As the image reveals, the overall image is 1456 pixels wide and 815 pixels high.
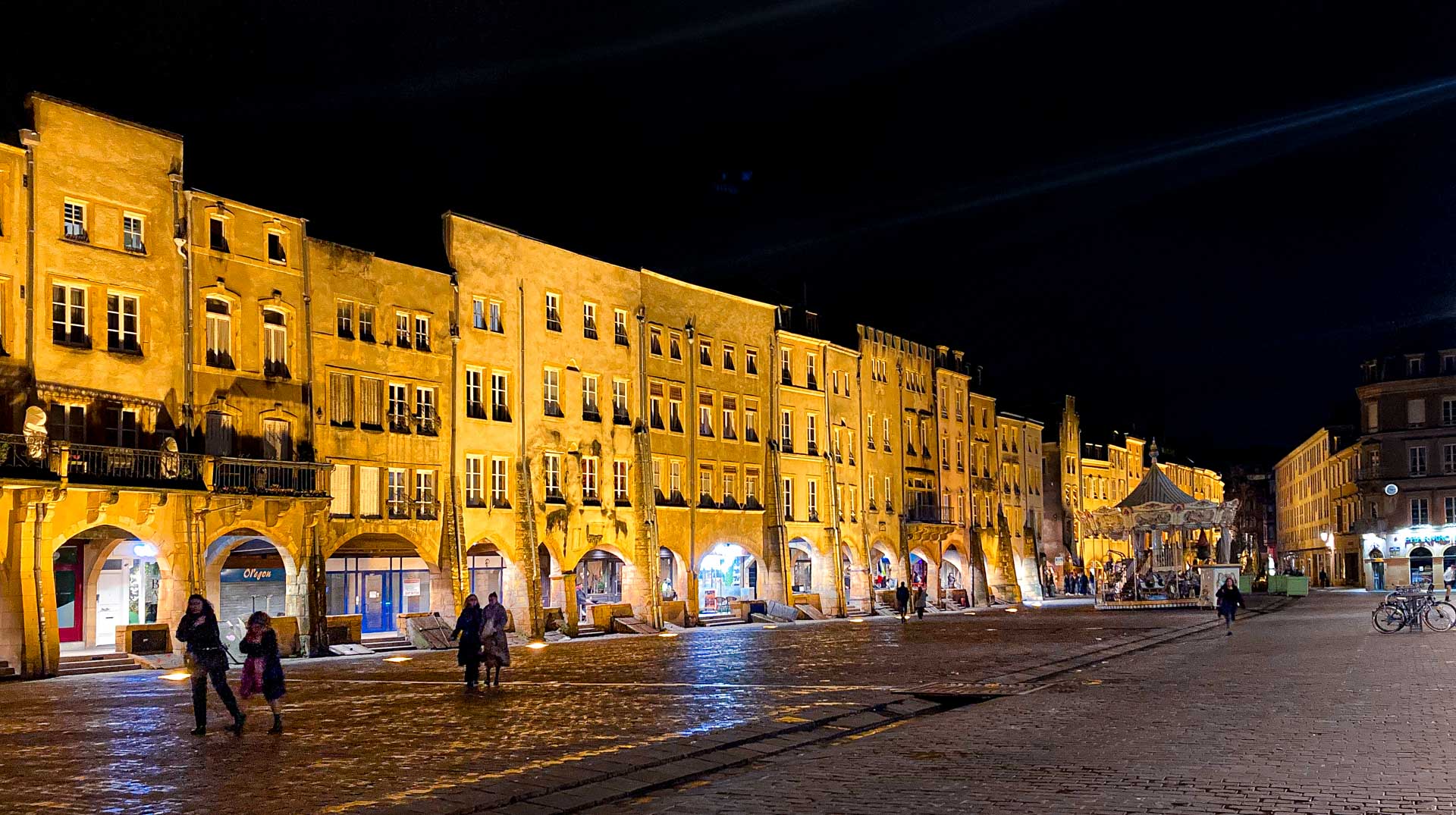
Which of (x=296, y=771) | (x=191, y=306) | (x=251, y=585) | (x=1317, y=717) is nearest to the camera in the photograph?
(x=296, y=771)

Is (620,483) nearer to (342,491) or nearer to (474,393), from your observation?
(474,393)

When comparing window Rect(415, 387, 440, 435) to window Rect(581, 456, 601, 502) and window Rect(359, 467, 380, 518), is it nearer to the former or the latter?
window Rect(359, 467, 380, 518)

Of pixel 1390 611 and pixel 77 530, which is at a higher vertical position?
pixel 77 530

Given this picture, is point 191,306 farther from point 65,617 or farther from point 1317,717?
point 1317,717

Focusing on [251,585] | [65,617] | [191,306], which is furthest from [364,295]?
[65,617]

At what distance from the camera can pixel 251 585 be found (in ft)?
150

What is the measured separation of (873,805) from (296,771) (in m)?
6.96

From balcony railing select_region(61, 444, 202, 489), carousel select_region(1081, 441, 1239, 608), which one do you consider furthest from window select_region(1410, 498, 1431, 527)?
balcony railing select_region(61, 444, 202, 489)

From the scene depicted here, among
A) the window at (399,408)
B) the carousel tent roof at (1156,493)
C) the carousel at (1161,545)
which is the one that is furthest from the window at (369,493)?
the carousel at (1161,545)

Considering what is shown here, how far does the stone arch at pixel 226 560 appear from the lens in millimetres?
41188

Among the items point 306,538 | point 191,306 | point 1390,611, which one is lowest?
point 1390,611

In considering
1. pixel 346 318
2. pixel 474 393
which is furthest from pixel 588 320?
pixel 346 318

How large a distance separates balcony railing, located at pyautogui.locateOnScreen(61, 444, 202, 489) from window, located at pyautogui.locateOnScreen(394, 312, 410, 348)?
9928mm

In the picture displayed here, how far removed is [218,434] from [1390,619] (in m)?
35.1
